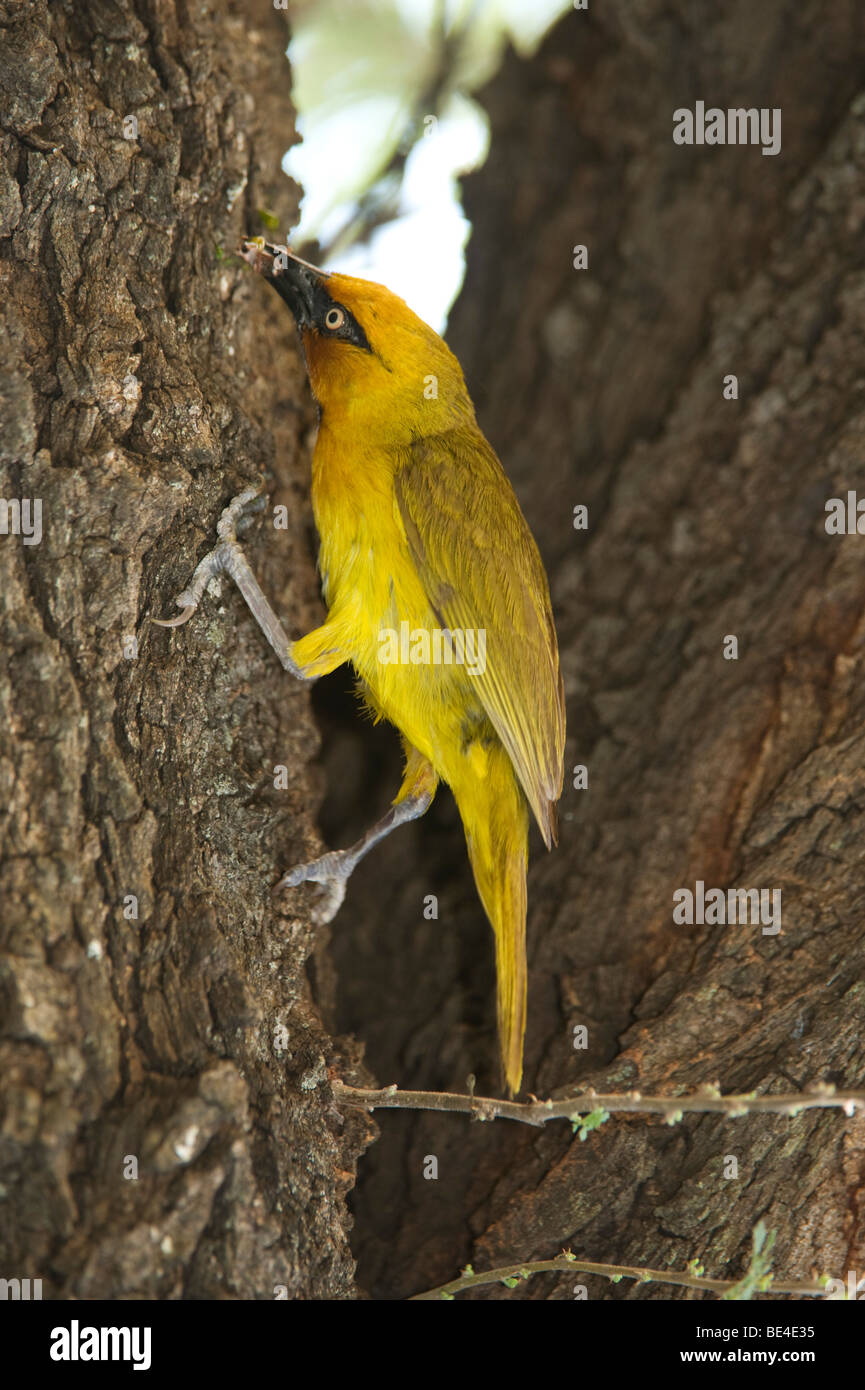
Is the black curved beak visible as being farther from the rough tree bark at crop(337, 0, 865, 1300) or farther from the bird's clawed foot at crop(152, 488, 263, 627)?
the rough tree bark at crop(337, 0, 865, 1300)

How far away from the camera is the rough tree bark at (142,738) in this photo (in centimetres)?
199

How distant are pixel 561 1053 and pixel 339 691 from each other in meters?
1.44

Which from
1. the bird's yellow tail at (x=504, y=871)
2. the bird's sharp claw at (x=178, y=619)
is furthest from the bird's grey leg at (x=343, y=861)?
the bird's sharp claw at (x=178, y=619)

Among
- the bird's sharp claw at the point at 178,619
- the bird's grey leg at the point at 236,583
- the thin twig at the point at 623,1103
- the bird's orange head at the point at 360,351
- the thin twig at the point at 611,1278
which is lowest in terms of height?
the thin twig at the point at 611,1278

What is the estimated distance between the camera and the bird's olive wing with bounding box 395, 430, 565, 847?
318 cm

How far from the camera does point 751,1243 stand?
2469 millimetres

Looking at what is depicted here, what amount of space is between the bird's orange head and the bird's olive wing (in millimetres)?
166

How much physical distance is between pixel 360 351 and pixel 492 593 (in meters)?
0.87

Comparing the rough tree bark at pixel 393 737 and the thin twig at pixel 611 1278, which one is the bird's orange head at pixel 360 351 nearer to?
the rough tree bark at pixel 393 737

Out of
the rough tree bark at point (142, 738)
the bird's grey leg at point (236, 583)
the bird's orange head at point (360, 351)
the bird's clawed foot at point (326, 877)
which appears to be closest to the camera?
the rough tree bark at point (142, 738)

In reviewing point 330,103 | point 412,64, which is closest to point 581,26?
point 412,64

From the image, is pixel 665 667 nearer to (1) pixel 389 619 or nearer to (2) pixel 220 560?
(1) pixel 389 619

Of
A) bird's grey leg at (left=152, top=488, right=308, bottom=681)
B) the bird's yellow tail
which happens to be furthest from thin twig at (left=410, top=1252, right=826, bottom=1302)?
bird's grey leg at (left=152, top=488, right=308, bottom=681)
